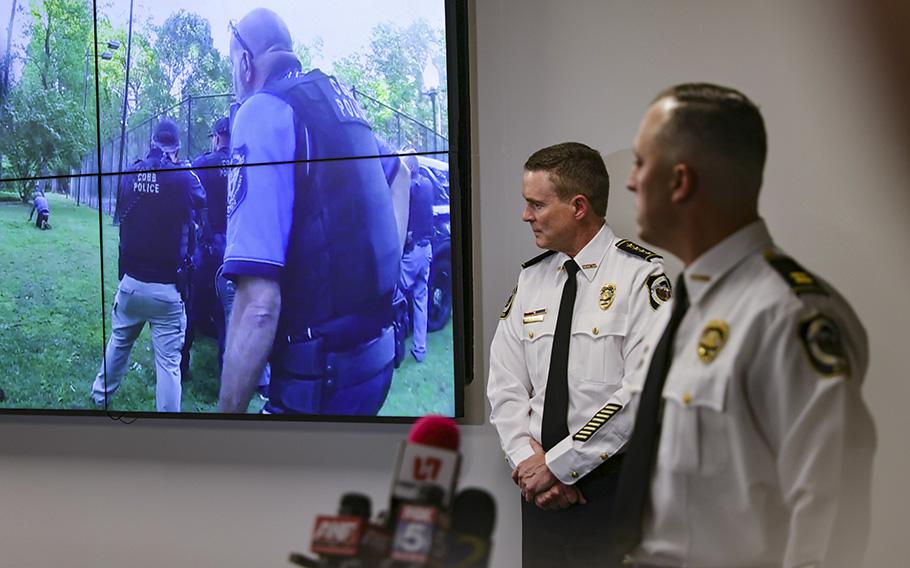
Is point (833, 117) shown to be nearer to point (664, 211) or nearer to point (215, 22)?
point (664, 211)

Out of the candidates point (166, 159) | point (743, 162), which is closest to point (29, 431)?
point (166, 159)

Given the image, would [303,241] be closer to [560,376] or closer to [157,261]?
[157,261]

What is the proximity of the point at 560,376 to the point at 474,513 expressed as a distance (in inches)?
55.6

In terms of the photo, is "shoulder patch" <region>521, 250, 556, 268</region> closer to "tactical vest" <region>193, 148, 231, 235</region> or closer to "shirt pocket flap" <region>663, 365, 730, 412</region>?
"tactical vest" <region>193, 148, 231, 235</region>

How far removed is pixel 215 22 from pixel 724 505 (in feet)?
8.57

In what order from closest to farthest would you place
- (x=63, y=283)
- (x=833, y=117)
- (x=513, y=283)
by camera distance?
(x=833, y=117), (x=513, y=283), (x=63, y=283)

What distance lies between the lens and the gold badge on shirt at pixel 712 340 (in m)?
1.10

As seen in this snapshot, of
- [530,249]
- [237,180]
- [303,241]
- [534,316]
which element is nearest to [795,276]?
[534,316]

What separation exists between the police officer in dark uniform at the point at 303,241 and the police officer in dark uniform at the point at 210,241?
33 millimetres

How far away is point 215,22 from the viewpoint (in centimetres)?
325

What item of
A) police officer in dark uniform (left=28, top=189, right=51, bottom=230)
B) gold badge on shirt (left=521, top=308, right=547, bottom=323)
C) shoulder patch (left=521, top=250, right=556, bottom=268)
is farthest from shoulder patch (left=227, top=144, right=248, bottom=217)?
gold badge on shirt (left=521, top=308, right=547, bottom=323)

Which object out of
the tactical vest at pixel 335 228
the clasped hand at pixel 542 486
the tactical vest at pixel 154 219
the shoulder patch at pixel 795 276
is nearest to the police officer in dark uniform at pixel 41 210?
the tactical vest at pixel 154 219

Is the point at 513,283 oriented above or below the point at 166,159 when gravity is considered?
below

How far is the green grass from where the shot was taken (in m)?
3.38
